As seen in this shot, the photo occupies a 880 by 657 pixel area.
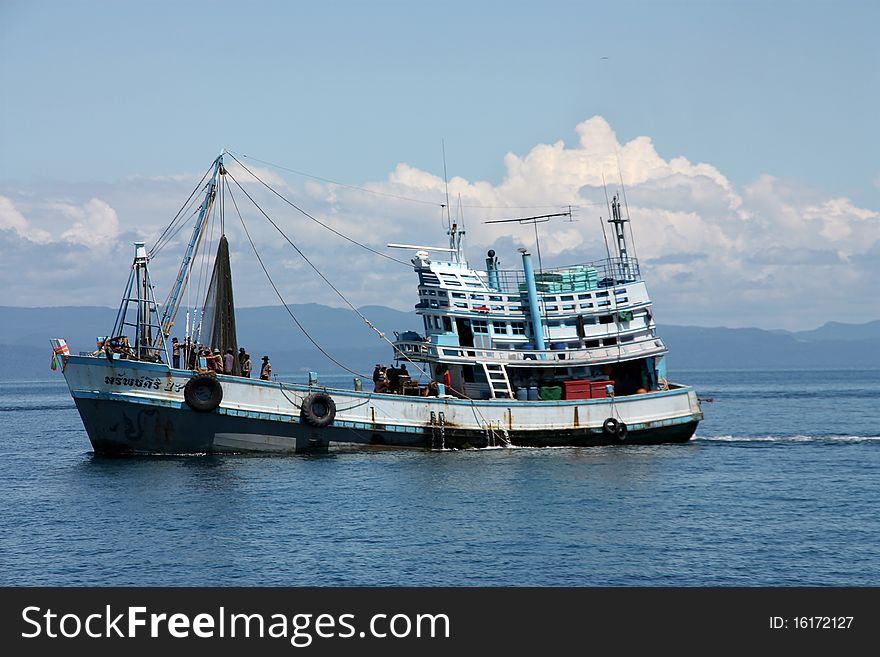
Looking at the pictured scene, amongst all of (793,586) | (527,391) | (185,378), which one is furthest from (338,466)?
(793,586)

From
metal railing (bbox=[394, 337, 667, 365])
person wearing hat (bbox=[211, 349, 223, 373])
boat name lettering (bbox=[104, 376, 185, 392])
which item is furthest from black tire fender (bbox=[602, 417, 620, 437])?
boat name lettering (bbox=[104, 376, 185, 392])

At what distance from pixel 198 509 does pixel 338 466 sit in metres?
10.0

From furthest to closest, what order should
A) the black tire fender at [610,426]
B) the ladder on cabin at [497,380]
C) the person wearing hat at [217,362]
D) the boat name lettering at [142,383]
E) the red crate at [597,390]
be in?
the red crate at [597,390] → the black tire fender at [610,426] → the ladder on cabin at [497,380] → the person wearing hat at [217,362] → the boat name lettering at [142,383]

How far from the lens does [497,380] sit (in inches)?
2101

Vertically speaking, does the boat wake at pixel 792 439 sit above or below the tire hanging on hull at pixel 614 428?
below

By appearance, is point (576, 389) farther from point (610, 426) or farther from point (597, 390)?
point (610, 426)

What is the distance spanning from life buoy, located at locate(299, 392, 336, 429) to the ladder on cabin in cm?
800

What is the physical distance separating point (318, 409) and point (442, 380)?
6.82 meters

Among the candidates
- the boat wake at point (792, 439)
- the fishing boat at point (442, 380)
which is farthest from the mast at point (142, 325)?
the boat wake at point (792, 439)

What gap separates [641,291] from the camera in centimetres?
5669

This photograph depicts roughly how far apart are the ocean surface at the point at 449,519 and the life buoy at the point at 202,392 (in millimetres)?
2516

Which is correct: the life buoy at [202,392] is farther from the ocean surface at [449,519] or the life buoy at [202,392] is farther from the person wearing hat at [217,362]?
Answer: the ocean surface at [449,519]

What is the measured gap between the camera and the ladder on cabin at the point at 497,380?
53281mm

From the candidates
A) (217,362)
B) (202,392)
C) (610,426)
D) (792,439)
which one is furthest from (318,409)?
(792,439)
